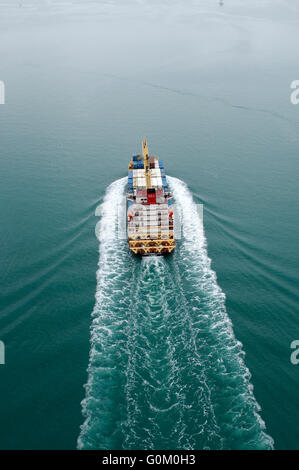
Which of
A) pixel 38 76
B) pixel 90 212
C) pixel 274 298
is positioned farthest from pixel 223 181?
pixel 38 76

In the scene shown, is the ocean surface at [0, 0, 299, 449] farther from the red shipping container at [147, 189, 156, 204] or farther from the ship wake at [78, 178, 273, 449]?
the red shipping container at [147, 189, 156, 204]

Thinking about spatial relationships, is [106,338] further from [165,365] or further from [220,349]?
[220,349]

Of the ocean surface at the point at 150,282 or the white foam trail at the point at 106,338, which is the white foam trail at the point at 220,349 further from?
the white foam trail at the point at 106,338

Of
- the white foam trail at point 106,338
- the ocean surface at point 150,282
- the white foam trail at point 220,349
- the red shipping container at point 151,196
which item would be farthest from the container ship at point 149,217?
the white foam trail at point 220,349

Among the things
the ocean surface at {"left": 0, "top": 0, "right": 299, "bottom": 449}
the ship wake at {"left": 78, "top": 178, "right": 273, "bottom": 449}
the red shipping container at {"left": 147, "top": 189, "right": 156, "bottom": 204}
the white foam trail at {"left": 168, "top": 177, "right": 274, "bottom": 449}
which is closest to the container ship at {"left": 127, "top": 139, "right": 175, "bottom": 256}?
the red shipping container at {"left": 147, "top": 189, "right": 156, "bottom": 204}

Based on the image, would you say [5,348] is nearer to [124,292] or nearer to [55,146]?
[124,292]
